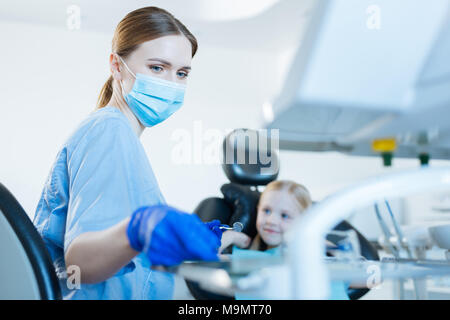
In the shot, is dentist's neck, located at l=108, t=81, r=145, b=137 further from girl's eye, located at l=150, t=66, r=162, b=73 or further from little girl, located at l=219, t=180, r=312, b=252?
little girl, located at l=219, t=180, r=312, b=252

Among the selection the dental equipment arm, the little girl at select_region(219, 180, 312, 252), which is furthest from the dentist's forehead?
the little girl at select_region(219, 180, 312, 252)

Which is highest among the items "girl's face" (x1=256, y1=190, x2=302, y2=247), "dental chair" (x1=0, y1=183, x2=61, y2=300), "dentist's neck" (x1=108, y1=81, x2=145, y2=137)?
"dentist's neck" (x1=108, y1=81, x2=145, y2=137)

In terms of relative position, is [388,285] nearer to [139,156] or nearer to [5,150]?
[139,156]

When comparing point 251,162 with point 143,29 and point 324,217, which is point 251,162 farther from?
point 324,217

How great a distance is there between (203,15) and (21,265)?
3.78 metres

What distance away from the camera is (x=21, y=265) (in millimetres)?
643

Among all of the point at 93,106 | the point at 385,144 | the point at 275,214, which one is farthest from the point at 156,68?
the point at 93,106

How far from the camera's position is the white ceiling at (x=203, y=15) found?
3.90 metres

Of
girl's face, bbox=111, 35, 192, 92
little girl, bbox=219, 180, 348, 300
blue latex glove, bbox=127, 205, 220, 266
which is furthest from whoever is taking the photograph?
little girl, bbox=219, 180, 348, 300

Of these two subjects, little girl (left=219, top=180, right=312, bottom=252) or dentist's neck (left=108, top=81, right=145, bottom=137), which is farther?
little girl (left=219, top=180, right=312, bottom=252)

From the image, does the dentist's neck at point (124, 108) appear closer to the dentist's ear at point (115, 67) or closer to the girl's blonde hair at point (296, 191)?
the dentist's ear at point (115, 67)

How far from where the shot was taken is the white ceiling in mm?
3902

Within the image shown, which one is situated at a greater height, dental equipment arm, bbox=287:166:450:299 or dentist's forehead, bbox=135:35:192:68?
dentist's forehead, bbox=135:35:192:68

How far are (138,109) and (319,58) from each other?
1.81ft
